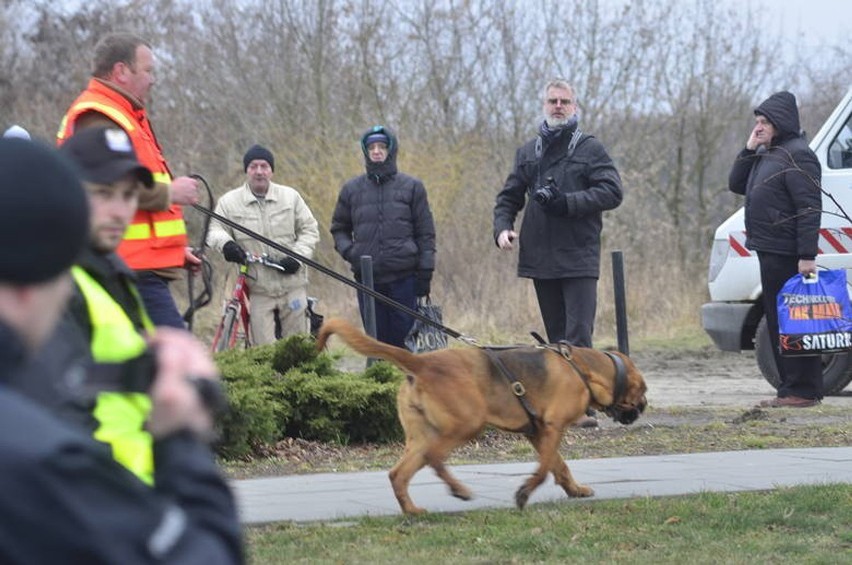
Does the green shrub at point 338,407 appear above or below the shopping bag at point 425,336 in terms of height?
below

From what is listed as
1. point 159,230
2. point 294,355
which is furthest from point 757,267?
point 159,230

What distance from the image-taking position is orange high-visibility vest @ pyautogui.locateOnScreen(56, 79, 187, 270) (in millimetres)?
5723

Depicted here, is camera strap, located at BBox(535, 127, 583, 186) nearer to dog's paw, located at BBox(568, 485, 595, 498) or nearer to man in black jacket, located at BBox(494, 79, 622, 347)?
man in black jacket, located at BBox(494, 79, 622, 347)

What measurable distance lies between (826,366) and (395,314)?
3.85 m

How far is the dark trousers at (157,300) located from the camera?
530 cm

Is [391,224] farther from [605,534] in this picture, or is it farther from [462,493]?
[605,534]

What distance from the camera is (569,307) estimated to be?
10.4 meters

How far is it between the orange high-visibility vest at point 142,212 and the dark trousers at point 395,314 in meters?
5.64

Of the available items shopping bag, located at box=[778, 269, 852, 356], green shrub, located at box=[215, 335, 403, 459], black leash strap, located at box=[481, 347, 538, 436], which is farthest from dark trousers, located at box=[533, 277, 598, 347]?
black leash strap, located at box=[481, 347, 538, 436]

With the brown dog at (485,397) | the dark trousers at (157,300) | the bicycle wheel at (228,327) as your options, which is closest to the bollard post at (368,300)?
the bicycle wheel at (228,327)

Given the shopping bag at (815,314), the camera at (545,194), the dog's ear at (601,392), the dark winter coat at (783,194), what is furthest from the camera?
the shopping bag at (815,314)

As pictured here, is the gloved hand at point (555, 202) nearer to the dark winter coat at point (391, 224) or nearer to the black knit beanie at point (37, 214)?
the dark winter coat at point (391, 224)

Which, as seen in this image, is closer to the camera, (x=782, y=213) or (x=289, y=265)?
(x=782, y=213)

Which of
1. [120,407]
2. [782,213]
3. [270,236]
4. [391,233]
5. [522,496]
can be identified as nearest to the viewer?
[120,407]
